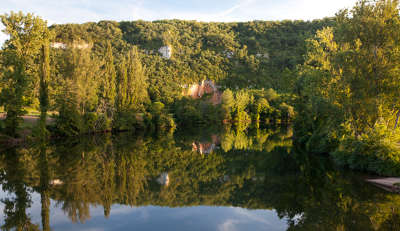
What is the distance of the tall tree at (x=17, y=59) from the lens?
92.0 feet

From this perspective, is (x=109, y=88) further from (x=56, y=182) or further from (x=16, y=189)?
(x=16, y=189)

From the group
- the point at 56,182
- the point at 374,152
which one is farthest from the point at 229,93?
the point at 56,182

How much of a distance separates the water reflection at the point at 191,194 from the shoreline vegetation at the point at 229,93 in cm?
379

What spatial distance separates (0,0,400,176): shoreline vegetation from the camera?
58.9 feet

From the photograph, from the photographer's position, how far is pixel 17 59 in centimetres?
2820

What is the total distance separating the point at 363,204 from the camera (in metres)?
11.4

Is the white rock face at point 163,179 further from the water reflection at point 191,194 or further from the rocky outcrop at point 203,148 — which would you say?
the rocky outcrop at point 203,148

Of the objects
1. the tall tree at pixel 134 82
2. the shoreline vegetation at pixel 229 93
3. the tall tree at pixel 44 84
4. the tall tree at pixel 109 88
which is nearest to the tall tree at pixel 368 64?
the shoreline vegetation at pixel 229 93

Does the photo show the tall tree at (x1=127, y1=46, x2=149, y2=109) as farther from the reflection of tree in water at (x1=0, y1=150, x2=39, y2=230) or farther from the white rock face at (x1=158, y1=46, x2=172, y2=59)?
the white rock face at (x1=158, y1=46, x2=172, y2=59)

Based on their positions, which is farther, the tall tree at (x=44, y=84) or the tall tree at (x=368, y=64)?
the tall tree at (x=44, y=84)

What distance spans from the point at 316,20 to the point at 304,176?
5371 inches

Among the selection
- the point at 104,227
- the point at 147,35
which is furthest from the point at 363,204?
the point at 147,35

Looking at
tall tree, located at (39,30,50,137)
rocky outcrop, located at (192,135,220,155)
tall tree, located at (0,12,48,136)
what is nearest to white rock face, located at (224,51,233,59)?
rocky outcrop, located at (192,135,220,155)

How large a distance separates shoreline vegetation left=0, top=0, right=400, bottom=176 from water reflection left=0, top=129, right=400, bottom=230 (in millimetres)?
3791
